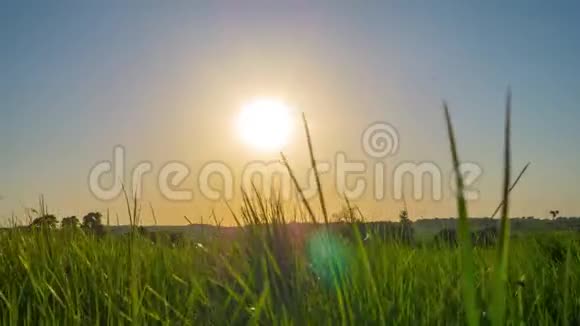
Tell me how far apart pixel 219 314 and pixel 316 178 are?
1.20m

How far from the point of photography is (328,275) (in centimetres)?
229

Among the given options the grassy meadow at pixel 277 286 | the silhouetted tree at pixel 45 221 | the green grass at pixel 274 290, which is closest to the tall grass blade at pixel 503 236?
the grassy meadow at pixel 277 286

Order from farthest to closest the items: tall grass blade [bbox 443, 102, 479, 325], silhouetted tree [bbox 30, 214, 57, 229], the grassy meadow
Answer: silhouetted tree [bbox 30, 214, 57, 229], the grassy meadow, tall grass blade [bbox 443, 102, 479, 325]

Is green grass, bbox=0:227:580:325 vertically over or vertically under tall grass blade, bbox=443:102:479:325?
under

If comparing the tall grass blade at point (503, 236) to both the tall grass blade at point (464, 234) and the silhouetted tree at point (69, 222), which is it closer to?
the tall grass blade at point (464, 234)

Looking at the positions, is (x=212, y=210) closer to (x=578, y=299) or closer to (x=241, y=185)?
(x=241, y=185)

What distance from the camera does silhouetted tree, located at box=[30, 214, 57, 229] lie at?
3722mm

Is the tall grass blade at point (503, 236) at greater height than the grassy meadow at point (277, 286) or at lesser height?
greater

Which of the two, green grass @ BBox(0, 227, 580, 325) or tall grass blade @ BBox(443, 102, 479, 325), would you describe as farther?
green grass @ BBox(0, 227, 580, 325)

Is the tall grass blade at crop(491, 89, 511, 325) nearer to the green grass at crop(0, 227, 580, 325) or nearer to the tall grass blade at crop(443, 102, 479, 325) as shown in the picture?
the tall grass blade at crop(443, 102, 479, 325)

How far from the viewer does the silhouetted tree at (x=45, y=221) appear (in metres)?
3.72

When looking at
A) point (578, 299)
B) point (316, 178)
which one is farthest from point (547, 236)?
point (316, 178)

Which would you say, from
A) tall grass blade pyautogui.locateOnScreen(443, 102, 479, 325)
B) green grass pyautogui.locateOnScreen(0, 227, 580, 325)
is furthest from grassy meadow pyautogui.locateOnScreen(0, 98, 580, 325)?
tall grass blade pyautogui.locateOnScreen(443, 102, 479, 325)

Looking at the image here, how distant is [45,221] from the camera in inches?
146
